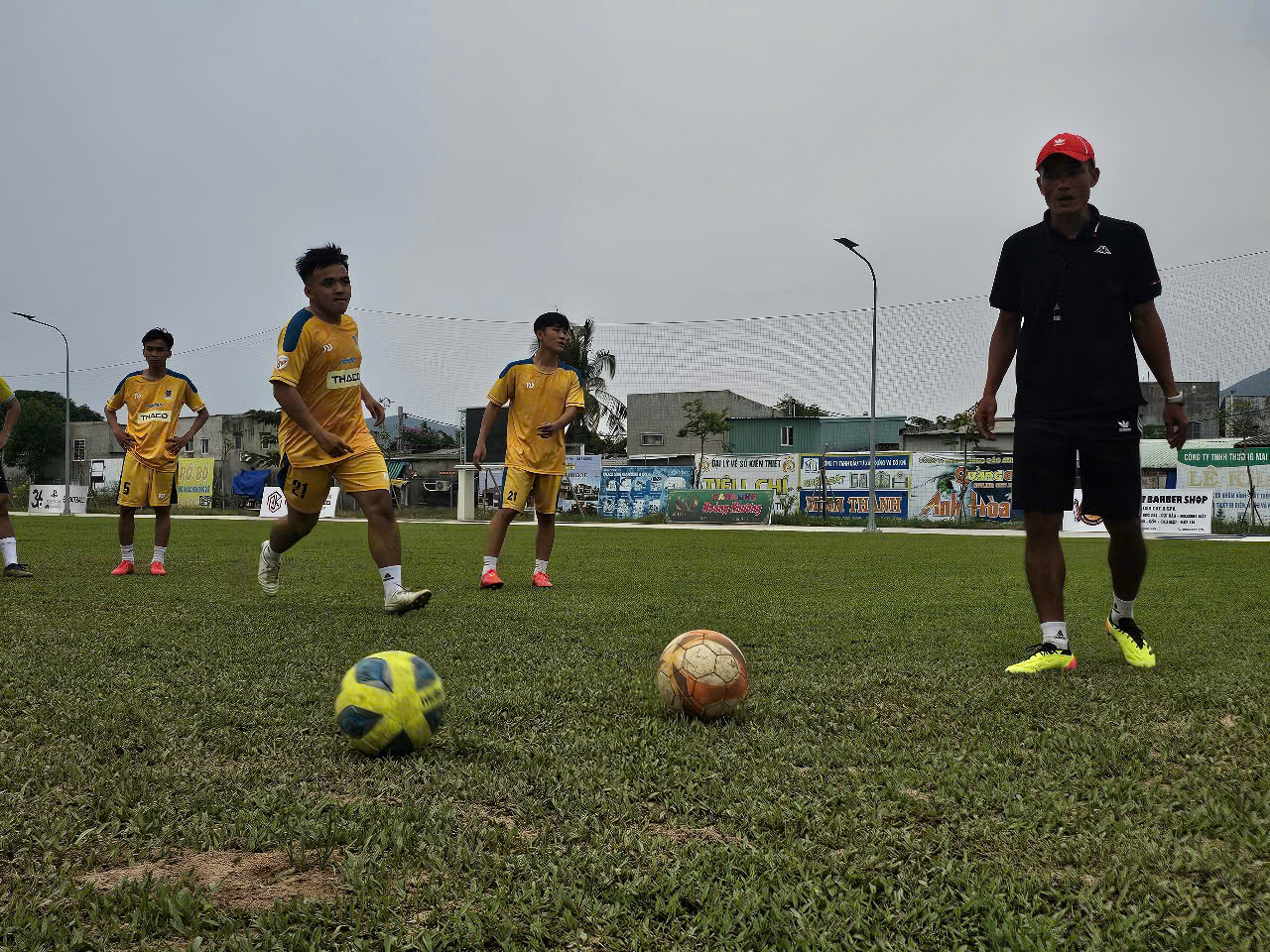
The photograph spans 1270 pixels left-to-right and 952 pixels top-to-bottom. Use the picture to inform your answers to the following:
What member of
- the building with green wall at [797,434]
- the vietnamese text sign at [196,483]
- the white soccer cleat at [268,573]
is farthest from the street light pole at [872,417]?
the vietnamese text sign at [196,483]

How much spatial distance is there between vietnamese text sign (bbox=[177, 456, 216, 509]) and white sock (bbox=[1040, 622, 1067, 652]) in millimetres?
38045

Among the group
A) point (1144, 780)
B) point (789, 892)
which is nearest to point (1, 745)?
point (789, 892)

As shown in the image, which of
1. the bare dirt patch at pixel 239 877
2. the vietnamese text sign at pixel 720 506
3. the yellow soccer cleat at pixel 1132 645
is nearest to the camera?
the bare dirt patch at pixel 239 877

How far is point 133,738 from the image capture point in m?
2.66

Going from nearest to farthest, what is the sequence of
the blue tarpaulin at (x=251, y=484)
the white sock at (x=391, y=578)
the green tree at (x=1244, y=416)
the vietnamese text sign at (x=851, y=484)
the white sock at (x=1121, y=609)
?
the white sock at (x=1121, y=609) → the white sock at (x=391, y=578) → the green tree at (x=1244, y=416) → the vietnamese text sign at (x=851, y=484) → the blue tarpaulin at (x=251, y=484)

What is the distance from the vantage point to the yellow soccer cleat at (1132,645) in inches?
150

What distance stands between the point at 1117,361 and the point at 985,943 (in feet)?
10.2

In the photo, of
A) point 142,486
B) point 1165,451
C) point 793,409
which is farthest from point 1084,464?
point 793,409

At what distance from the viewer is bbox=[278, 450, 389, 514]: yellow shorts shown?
564cm

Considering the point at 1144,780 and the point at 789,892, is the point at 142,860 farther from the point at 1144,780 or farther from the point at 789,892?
the point at 1144,780

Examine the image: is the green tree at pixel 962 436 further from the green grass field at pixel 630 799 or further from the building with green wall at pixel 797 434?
the green grass field at pixel 630 799

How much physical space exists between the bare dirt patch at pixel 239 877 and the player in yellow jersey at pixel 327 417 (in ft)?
11.2

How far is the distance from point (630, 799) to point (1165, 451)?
29.5 m

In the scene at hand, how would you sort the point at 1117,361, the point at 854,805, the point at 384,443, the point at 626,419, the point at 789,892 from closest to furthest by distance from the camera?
the point at 789,892 → the point at 854,805 → the point at 1117,361 → the point at 384,443 → the point at 626,419
